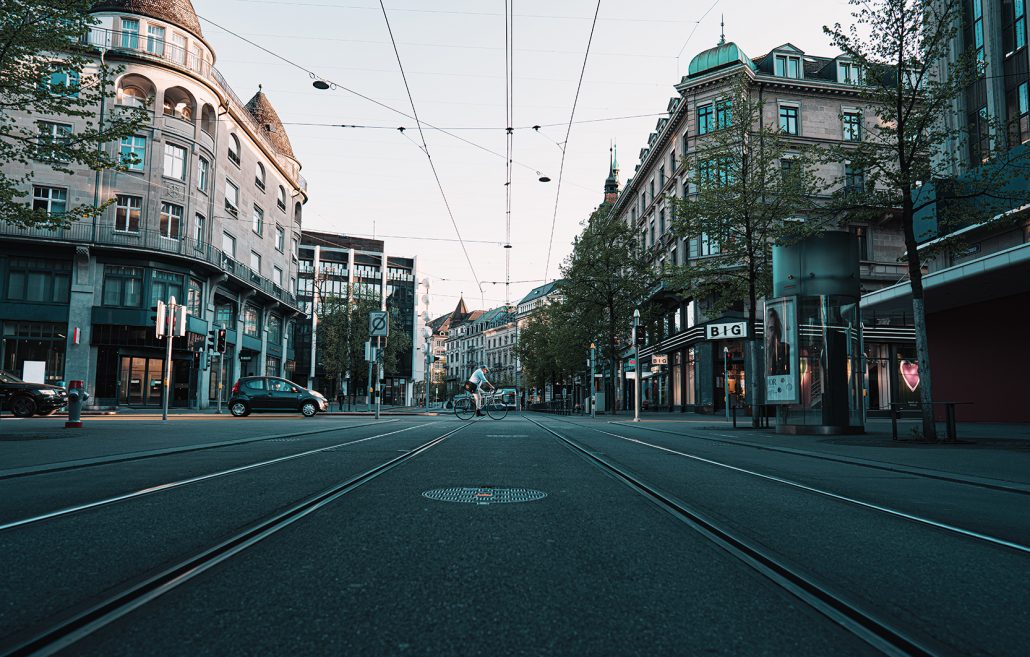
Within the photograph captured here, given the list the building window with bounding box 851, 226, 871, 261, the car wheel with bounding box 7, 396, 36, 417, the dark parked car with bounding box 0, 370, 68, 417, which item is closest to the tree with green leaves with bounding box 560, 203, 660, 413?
the building window with bounding box 851, 226, 871, 261

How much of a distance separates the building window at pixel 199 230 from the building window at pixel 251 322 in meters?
7.64

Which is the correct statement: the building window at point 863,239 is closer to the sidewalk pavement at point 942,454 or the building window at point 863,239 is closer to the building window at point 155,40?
the sidewalk pavement at point 942,454

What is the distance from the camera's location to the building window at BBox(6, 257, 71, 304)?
32.2 metres

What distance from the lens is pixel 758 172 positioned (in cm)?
2097

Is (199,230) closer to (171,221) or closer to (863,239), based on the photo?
(171,221)

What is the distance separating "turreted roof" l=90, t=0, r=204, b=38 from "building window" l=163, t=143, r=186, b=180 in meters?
6.24

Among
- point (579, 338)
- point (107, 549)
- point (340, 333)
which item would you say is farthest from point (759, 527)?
point (340, 333)

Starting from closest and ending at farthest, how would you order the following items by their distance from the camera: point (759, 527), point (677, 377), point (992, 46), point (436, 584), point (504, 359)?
point (436, 584) → point (759, 527) → point (992, 46) → point (677, 377) → point (504, 359)

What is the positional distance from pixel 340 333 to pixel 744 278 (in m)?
34.3

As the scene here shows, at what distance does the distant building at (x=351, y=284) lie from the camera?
78.2m

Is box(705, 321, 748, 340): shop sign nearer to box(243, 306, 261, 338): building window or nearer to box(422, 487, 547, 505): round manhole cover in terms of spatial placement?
box(243, 306, 261, 338): building window

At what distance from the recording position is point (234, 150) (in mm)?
40875

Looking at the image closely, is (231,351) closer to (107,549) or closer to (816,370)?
(816,370)

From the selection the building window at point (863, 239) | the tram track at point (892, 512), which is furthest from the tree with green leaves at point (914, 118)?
the building window at point (863, 239)
